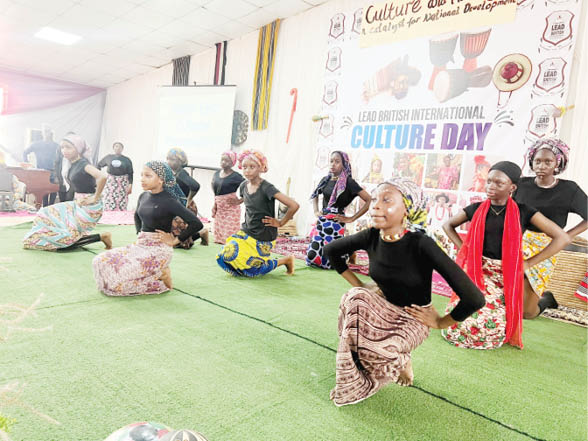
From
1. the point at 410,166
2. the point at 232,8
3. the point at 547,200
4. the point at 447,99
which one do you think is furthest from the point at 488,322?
the point at 232,8

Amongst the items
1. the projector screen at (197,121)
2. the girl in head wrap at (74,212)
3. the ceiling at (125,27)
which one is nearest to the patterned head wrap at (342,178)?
the girl in head wrap at (74,212)


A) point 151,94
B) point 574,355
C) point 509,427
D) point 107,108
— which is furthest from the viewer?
point 107,108

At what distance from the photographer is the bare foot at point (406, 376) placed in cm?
179

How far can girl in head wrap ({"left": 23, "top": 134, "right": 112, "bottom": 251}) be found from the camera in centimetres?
420

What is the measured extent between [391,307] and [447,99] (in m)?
3.94

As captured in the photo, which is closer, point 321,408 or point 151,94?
point 321,408

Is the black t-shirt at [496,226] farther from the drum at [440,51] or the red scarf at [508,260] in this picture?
the drum at [440,51]

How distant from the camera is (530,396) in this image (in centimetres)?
193

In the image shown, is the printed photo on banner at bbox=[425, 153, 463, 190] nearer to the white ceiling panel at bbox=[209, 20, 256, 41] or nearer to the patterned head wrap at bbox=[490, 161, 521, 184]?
the patterned head wrap at bbox=[490, 161, 521, 184]

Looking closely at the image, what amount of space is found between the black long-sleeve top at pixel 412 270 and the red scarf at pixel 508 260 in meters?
0.98

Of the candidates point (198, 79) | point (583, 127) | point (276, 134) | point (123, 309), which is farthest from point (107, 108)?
point (583, 127)

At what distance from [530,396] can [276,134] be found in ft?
20.0

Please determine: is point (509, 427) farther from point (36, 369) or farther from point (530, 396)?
point (36, 369)

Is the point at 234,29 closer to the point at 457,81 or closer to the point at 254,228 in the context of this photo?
the point at 457,81
